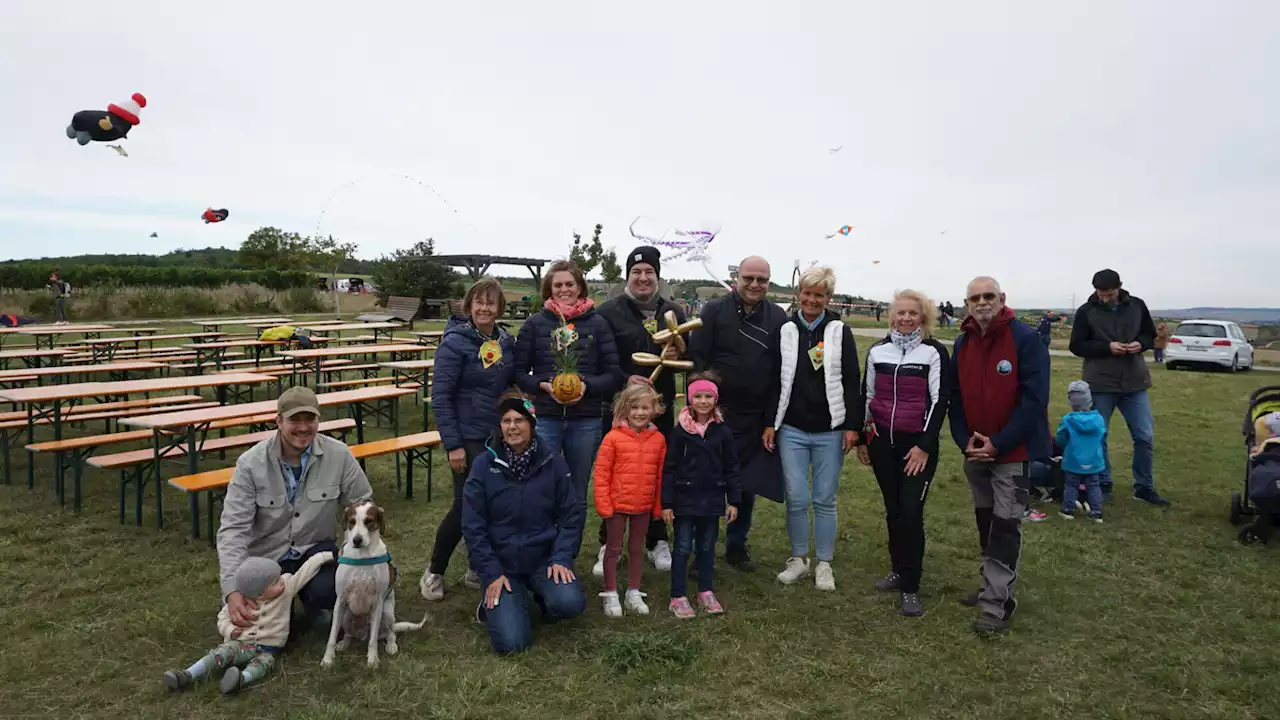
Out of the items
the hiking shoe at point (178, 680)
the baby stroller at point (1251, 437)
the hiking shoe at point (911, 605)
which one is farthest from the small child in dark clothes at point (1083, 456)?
the hiking shoe at point (178, 680)

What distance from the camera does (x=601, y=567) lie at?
4492 mm

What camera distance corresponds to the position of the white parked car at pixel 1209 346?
17.7m

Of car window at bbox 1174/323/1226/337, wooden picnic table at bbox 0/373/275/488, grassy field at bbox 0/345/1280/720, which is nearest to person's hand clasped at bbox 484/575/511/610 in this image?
grassy field at bbox 0/345/1280/720

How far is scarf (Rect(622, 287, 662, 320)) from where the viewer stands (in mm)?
4398

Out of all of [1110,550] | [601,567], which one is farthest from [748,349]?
[1110,550]

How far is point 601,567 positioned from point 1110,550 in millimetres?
3463

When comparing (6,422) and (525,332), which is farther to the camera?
(6,422)

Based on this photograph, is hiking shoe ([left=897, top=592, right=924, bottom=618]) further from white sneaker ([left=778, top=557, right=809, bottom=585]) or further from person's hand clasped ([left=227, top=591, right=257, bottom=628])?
person's hand clasped ([left=227, top=591, right=257, bottom=628])

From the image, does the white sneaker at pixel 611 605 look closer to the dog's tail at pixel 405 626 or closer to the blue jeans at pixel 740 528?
the dog's tail at pixel 405 626

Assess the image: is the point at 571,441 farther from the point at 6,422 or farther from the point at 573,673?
the point at 6,422

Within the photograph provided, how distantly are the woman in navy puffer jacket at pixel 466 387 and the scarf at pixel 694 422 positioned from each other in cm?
100

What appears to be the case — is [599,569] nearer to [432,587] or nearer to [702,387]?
[432,587]

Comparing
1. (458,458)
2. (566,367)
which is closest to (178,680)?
(458,458)

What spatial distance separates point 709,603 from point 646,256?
77.4 inches
